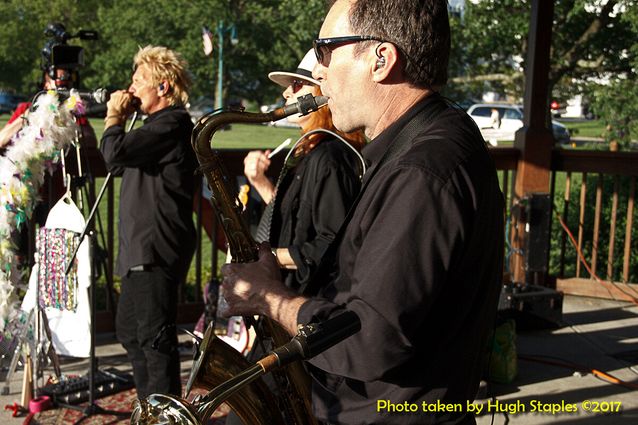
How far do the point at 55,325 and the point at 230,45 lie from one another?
28.8m

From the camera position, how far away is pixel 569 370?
5.25 meters

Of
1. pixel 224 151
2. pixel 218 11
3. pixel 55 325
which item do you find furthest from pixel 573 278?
pixel 218 11

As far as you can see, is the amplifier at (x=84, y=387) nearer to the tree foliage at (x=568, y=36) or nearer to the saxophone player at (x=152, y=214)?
the saxophone player at (x=152, y=214)

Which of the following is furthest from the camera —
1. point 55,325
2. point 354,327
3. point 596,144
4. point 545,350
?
point 596,144

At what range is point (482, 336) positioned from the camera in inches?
69.4

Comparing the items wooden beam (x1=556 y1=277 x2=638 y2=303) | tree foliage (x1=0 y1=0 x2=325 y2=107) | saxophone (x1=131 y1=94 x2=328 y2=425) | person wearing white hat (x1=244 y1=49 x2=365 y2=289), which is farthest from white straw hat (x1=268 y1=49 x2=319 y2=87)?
tree foliage (x1=0 y1=0 x2=325 y2=107)

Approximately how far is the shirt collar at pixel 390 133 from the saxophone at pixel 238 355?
508 millimetres

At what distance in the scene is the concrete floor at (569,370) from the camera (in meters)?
4.44

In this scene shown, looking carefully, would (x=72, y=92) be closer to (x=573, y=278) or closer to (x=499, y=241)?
(x=499, y=241)

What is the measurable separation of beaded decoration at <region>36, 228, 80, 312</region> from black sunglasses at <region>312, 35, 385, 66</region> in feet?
9.31

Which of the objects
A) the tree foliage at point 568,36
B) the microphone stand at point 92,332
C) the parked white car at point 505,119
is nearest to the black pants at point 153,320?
the microphone stand at point 92,332

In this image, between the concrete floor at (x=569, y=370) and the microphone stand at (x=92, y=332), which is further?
the concrete floor at (x=569, y=370)

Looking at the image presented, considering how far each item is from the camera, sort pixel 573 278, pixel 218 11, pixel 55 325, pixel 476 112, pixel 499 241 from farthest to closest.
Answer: pixel 218 11 → pixel 476 112 → pixel 573 278 → pixel 55 325 → pixel 499 241

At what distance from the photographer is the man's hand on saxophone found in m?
1.75
